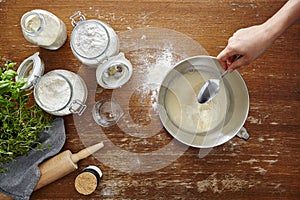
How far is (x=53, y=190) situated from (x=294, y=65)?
804 millimetres

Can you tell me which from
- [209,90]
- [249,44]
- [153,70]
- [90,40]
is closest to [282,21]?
[249,44]

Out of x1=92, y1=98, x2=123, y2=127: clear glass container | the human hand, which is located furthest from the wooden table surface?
the human hand

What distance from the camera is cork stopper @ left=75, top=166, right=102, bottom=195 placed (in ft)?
3.52

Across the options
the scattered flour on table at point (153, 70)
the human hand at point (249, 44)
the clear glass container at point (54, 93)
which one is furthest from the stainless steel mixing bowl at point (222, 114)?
the clear glass container at point (54, 93)

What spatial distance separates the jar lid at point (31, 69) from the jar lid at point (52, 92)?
1.6 inches

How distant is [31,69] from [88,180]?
36 cm

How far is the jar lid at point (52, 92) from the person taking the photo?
101 cm

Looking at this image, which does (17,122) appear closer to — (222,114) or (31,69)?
(31,69)

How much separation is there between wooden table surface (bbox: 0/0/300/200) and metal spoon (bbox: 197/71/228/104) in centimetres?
9

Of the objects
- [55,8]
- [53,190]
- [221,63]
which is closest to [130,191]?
[53,190]

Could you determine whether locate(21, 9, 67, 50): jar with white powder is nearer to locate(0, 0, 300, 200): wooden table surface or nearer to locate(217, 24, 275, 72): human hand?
locate(0, 0, 300, 200): wooden table surface

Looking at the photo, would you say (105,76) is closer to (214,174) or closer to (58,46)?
(58,46)

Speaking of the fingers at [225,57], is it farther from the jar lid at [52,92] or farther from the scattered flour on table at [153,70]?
the jar lid at [52,92]

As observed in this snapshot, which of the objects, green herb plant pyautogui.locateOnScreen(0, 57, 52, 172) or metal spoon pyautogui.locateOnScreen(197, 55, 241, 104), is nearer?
green herb plant pyautogui.locateOnScreen(0, 57, 52, 172)
